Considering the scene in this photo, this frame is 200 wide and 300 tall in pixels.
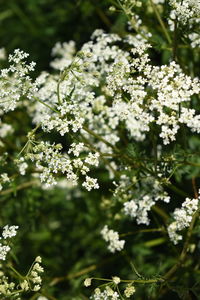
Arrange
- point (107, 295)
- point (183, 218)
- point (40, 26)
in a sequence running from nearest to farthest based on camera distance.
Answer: point (107, 295) → point (183, 218) → point (40, 26)

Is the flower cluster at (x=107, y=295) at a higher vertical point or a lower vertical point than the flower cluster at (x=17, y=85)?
lower

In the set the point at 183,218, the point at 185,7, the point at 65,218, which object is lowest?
the point at 183,218

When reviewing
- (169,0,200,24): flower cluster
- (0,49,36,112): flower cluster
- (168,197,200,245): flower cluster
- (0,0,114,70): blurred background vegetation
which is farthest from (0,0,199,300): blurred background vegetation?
(169,0,200,24): flower cluster

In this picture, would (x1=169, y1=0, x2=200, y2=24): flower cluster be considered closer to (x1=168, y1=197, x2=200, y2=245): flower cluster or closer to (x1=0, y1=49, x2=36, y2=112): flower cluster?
(x1=0, y1=49, x2=36, y2=112): flower cluster

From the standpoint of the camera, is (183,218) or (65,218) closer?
(183,218)

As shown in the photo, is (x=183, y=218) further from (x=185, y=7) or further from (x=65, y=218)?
(x=65, y=218)

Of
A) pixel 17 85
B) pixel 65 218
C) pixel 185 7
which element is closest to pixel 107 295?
→ pixel 17 85

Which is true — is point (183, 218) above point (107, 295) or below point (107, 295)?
above

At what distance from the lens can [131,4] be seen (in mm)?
4441

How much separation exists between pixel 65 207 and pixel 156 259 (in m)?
1.50

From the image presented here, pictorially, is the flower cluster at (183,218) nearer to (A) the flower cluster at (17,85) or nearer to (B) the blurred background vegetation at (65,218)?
(B) the blurred background vegetation at (65,218)

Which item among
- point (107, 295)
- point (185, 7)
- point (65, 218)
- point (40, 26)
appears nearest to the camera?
point (107, 295)

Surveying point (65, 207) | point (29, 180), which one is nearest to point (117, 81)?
point (29, 180)

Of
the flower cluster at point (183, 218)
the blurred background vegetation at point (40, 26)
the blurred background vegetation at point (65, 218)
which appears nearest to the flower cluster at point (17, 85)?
the blurred background vegetation at point (65, 218)
